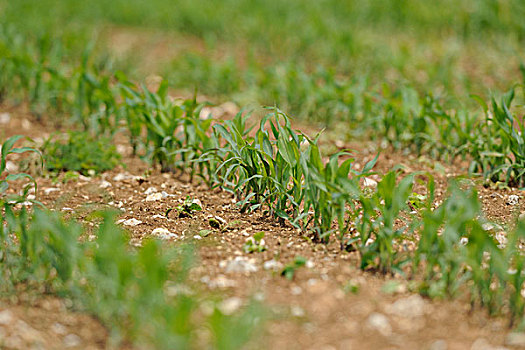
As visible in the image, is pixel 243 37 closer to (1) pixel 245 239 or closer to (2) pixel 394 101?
(2) pixel 394 101

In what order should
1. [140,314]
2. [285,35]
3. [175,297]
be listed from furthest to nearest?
[285,35] → [175,297] → [140,314]

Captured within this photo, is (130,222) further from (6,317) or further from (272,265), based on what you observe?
(6,317)

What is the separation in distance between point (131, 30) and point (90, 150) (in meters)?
4.26

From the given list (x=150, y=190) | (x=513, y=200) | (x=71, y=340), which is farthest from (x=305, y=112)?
(x=71, y=340)

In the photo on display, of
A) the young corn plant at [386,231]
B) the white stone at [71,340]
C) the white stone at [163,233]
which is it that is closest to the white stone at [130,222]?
the white stone at [163,233]

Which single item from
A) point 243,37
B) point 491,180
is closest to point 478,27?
point 243,37

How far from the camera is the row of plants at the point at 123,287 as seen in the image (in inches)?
72.9

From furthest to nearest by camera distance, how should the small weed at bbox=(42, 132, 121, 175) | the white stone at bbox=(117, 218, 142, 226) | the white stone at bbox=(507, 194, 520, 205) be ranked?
the small weed at bbox=(42, 132, 121, 175) < the white stone at bbox=(507, 194, 520, 205) < the white stone at bbox=(117, 218, 142, 226)

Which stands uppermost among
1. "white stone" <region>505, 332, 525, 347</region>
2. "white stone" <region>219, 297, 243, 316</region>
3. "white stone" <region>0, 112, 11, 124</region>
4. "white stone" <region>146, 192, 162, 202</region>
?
"white stone" <region>0, 112, 11, 124</region>

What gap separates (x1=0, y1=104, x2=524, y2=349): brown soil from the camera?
2057mm

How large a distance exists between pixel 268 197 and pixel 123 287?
1.18m

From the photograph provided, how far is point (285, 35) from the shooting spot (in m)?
6.87

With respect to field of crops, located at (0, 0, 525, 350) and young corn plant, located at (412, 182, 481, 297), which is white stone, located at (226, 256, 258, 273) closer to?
field of crops, located at (0, 0, 525, 350)

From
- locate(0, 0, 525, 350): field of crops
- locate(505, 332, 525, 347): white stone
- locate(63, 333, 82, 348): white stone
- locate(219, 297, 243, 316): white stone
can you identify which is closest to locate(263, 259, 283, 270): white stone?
locate(0, 0, 525, 350): field of crops
